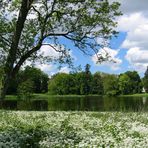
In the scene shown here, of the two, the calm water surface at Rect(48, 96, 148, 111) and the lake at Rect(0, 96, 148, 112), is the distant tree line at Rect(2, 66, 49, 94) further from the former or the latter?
the calm water surface at Rect(48, 96, 148, 111)

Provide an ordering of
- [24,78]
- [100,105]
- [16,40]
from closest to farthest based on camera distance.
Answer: [16,40] → [24,78] → [100,105]

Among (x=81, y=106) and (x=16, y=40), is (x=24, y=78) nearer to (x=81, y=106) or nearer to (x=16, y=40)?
(x=16, y=40)

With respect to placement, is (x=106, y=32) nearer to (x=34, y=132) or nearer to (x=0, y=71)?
(x=0, y=71)

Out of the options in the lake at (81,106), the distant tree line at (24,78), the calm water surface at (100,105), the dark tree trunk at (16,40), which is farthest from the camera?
the lake at (81,106)

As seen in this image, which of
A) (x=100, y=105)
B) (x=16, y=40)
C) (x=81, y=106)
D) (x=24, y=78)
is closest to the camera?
(x=16, y=40)

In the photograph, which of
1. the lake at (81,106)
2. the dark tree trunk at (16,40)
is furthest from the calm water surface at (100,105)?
the dark tree trunk at (16,40)

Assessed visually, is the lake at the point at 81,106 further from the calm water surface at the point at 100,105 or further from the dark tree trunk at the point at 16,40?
the dark tree trunk at the point at 16,40

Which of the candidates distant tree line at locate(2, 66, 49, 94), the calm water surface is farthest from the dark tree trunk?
the calm water surface

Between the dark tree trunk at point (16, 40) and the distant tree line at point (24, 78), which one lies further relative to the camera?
the distant tree line at point (24, 78)

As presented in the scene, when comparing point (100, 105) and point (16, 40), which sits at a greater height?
point (16, 40)

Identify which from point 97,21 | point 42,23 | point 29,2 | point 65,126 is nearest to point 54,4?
point 42,23

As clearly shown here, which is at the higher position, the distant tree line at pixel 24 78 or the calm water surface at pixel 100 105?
the distant tree line at pixel 24 78

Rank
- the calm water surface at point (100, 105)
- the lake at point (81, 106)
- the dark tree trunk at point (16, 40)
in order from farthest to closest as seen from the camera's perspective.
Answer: the lake at point (81, 106)
the calm water surface at point (100, 105)
the dark tree trunk at point (16, 40)

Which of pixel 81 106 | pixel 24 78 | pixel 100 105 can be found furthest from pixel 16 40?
pixel 100 105
